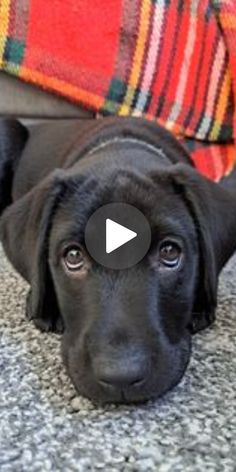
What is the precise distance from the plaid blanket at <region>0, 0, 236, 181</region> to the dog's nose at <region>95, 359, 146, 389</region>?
6.46ft

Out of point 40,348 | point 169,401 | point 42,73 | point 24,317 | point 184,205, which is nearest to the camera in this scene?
point 169,401

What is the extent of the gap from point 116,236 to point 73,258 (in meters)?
0.13

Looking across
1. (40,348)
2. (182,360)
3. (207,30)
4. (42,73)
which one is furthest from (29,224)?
(207,30)

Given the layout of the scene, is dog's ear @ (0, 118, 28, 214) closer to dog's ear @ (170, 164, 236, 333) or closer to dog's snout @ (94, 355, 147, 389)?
dog's ear @ (170, 164, 236, 333)

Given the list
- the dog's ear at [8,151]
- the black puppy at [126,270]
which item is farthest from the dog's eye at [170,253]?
the dog's ear at [8,151]

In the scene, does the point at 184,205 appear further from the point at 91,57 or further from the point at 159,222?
the point at 91,57

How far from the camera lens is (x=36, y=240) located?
70.7 inches

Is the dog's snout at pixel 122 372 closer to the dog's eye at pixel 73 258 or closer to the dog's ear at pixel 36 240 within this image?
the dog's eye at pixel 73 258

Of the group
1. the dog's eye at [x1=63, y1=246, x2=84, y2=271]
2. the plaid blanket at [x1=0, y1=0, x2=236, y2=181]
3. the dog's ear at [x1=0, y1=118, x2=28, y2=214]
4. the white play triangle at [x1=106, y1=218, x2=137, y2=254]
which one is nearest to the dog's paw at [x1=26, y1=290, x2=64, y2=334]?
the dog's eye at [x1=63, y1=246, x2=84, y2=271]

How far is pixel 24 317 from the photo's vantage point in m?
2.12

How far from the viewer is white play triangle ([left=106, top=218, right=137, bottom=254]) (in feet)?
5.25

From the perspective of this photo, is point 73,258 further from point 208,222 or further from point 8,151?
point 8,151

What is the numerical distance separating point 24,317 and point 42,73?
1.54 meters
